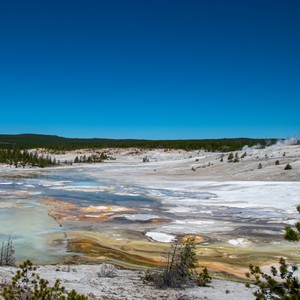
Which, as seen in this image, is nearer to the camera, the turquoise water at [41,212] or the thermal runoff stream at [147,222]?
the thermal runoff stream at [147,222]

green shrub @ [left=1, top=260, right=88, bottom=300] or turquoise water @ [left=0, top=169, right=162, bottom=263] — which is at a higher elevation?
green shrub @ [left=1, top=260, right=88, bottom=300]

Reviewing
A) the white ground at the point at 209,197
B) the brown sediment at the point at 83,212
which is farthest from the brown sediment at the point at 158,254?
the brown sediment at the point at 83,212

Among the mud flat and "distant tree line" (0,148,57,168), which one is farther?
"distant tree line" (0,148,57,168)

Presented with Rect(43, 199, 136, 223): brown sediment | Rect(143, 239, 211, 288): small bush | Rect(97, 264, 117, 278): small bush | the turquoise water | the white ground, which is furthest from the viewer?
Rect(43, 199, 136, 223): brown sediment

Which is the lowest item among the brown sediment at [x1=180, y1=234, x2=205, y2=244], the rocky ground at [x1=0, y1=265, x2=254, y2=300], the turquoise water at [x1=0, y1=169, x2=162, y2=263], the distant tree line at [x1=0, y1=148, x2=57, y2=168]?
the turquoise water at [x1=0, y1=169, x2=162, y2=263]

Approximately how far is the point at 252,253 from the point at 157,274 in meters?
3.39

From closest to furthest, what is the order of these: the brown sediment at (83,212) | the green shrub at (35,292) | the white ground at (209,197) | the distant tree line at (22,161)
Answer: the green shrub at (35,292) < the white ground at (209,197) < the brown sediment at (83,212) < the distant tree line at (22,161)

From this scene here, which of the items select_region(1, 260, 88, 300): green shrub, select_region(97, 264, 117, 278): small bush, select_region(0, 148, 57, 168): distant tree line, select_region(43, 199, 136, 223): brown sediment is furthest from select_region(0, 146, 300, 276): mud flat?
select_region(0, 148, 57, 168): distant tree line

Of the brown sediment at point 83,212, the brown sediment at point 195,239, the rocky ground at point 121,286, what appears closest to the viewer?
the rocky ground at point 121,286

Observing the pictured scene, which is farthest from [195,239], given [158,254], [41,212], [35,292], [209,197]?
[209,197]

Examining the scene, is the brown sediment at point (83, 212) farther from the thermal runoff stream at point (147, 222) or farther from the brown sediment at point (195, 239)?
the brown sediment at point (195, 239)

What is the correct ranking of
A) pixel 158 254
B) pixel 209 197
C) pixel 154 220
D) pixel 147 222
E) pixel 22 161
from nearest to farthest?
pixel 158 254 < pixel 147 222 < pixel 154 220 < pixel 209 197 < pixel 22 161

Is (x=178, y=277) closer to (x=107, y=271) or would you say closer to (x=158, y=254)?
(x=107, y=271)

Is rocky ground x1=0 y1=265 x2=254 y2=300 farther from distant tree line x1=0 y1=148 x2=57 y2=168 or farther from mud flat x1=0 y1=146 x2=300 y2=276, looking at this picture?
distant tree line x1=0 y1=148 x2=57 y2=168
